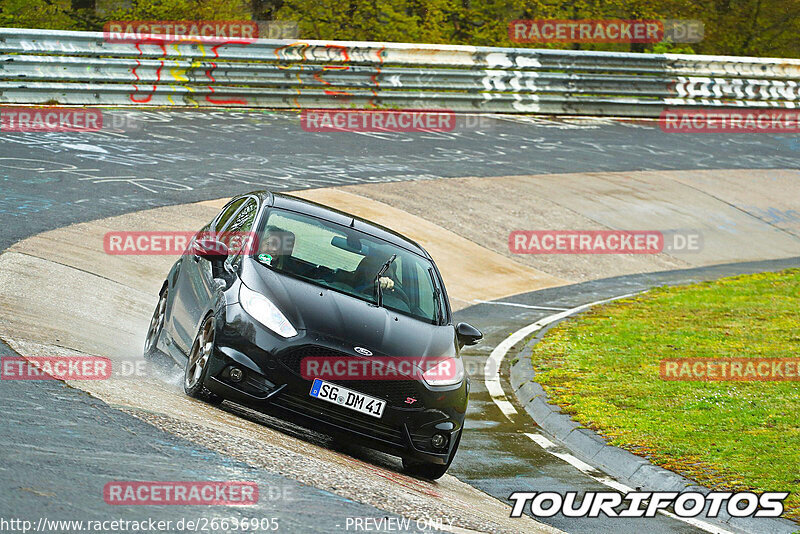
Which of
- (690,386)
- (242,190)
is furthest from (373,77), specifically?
(690,386)

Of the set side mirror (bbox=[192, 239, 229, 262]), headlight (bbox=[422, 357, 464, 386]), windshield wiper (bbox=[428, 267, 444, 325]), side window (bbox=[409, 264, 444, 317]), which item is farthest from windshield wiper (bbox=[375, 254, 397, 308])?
side mirror (bbox=[192, 239, 229, 262])

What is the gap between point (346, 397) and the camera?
7203mm

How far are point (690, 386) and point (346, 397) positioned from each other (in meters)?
5.15

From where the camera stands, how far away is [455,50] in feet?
81.4

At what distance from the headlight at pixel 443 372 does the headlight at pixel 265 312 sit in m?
1.00

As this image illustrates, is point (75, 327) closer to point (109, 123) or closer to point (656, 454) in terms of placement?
point (656, 454)

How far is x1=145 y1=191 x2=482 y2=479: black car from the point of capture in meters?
7.23

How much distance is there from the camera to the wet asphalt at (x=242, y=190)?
18.3 feet

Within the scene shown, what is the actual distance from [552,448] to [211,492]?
4477 millimetres

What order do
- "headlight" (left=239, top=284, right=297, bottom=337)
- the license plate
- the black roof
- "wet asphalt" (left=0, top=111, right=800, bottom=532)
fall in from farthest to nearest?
the black roof < "headlight" (left=239, top=284, right=297, bottom=337) < the license plate < "wet asphalt" (left=0, top=111, right=800, bottom=532)

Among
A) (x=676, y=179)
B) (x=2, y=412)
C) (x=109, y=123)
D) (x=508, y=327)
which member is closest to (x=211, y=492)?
(x=2, y=412)

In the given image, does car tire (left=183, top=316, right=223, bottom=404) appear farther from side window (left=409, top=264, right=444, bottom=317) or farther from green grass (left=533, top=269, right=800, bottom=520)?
green grass (left=533, top=269, right=800, bottom=520)

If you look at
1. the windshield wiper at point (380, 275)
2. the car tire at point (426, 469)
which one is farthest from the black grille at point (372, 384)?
the windshield wiper at point (380, 275)

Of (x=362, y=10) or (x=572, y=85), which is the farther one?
(x=362, y=10)
